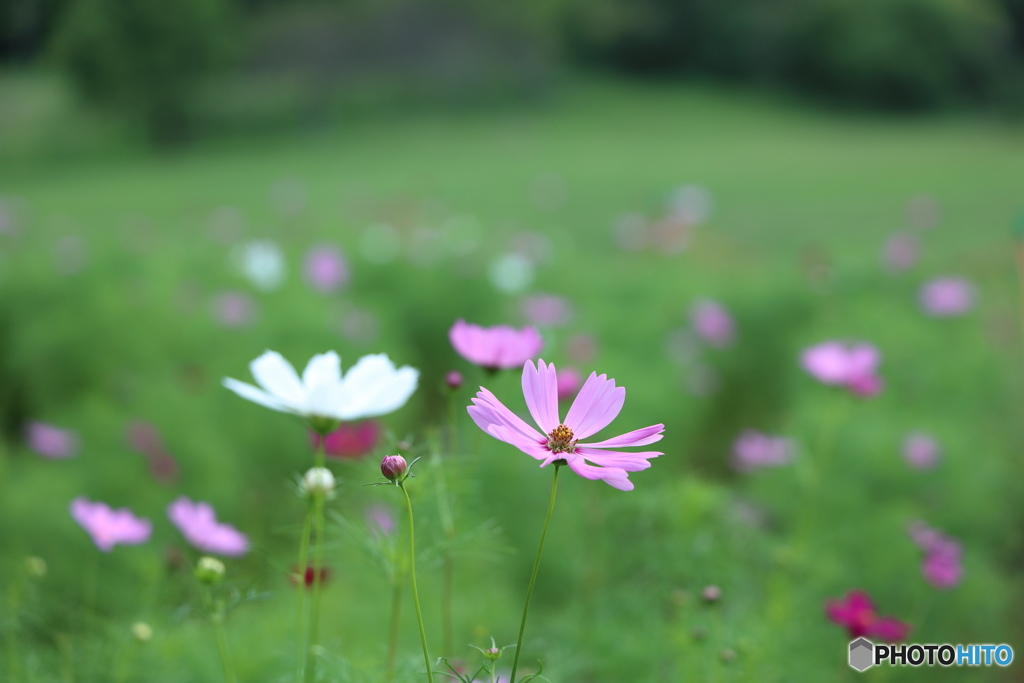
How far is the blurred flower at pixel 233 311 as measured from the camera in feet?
5.82

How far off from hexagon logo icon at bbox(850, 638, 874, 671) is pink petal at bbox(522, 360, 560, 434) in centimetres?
56

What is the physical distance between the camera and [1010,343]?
247cm

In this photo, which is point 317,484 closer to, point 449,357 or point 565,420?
point 565,420

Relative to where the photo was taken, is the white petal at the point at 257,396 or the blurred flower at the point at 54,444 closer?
the white petal at the point at 257,396

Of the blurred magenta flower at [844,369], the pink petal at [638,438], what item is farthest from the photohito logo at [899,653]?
the pink petal at [638,438]

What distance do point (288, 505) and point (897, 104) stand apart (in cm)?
653

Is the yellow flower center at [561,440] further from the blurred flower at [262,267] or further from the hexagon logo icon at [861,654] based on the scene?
the blurred flower at [262,267]

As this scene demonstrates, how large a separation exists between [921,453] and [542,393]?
1109mm

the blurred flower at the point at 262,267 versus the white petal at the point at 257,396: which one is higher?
the white petal at the point at 257,396

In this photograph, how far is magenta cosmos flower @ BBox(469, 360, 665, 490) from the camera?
370 mm

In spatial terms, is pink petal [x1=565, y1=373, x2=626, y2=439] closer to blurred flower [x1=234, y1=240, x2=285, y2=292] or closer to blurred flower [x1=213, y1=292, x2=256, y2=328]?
blurred flower [x1=213, y1=292, x2=256, y2=328]

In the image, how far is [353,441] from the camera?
3.16 feet

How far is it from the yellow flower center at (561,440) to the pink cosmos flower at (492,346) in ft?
0.56

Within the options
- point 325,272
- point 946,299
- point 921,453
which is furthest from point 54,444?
point 946,299
